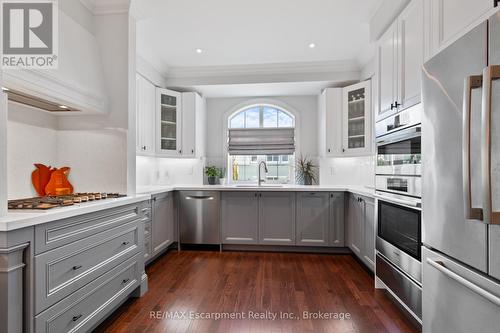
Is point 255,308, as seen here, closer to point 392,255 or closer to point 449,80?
point 392,255

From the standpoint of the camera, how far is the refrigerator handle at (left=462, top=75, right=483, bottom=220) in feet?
3.32

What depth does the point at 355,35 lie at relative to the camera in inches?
124

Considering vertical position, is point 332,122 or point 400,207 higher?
point 332,122

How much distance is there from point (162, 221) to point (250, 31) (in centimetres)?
257

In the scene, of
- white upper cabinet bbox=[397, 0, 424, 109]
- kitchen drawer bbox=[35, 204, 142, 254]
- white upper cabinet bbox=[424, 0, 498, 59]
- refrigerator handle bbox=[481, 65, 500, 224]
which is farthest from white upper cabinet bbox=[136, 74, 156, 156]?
refrigerator handle bbox=[481, 65, 500, 224]

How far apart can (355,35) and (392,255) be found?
96.2 inches

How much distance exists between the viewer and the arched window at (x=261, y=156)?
187 inches

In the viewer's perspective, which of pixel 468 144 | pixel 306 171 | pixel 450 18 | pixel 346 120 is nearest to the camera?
pixel 468 144

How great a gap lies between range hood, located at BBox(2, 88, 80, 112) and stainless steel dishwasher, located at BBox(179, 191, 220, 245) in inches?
76.4

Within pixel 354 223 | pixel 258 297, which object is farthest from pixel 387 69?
pixel 258 297

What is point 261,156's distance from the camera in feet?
15.8

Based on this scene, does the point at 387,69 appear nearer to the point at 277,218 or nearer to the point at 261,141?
the point at 277,218

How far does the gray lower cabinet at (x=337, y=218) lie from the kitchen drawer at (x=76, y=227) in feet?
8.46

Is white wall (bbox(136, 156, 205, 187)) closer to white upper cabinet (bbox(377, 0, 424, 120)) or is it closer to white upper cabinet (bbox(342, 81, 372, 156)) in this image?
white upper cabinet (bbox(342, 81, 372, 156))
